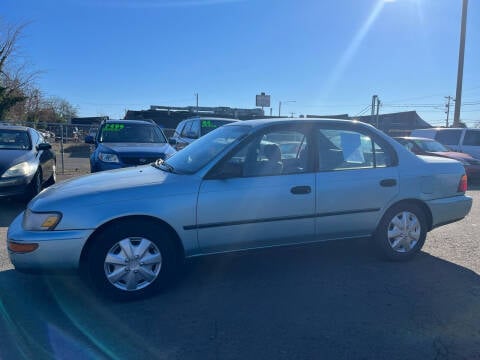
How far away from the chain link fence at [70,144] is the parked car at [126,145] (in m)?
3.74

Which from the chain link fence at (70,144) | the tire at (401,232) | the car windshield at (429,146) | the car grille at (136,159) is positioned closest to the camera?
the tire at (401,232)

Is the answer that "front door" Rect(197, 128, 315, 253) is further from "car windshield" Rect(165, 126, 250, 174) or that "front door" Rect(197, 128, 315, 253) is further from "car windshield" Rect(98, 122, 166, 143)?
"car windshield" Rect(98, 122, 166, 143)

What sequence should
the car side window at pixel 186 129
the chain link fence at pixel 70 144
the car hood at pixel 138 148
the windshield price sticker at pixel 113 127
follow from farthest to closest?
1. the chain link fence at pixel 70 144
2. the car side window at pixel 186 129
3. the windshield price sticker at pixel 113 127
4. the car hood at pixel 138 148

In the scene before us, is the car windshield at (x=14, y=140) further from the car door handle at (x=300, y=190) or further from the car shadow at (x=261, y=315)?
the car door handle at (x=300, y=190)

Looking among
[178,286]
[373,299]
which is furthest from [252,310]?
[373,299]

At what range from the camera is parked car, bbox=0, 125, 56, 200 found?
21.2 ft

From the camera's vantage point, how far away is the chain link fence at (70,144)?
13.4 metres

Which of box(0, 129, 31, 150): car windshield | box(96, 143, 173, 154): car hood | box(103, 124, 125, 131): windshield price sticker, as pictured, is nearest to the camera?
box(0, 129, 31, 150): car windshield

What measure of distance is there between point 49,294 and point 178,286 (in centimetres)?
116

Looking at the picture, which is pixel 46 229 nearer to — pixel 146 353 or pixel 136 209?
pixel 136 209

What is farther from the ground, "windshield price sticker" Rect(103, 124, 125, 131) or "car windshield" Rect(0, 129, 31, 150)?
"windshield price sticker" Rect(103, 124, 125, 131)

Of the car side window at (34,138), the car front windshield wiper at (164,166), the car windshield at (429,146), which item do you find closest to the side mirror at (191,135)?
the car side window at (34,138)

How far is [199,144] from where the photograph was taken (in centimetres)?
457

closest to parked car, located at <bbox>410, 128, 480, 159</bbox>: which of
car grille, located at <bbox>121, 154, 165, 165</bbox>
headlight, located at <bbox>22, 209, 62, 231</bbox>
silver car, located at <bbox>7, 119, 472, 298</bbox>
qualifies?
silver car, located at <bbox>7, 119, 472, 298</bbox>
